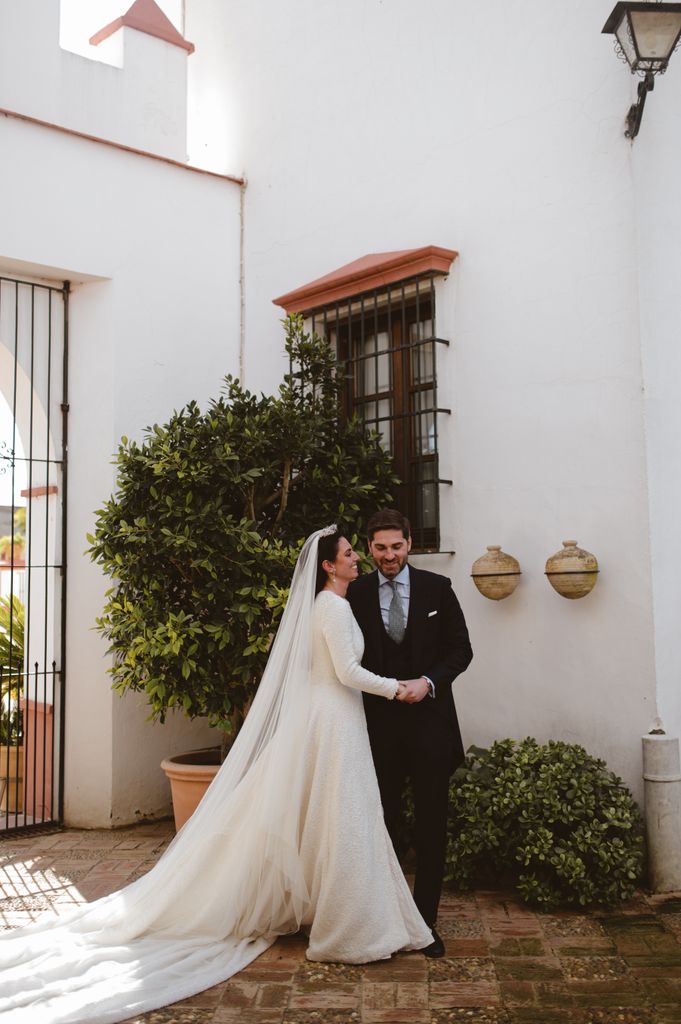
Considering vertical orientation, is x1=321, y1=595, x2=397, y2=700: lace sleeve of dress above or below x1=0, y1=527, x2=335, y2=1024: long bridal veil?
above

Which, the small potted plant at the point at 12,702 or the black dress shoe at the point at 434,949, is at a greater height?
the small potted plant at the point at 12,702

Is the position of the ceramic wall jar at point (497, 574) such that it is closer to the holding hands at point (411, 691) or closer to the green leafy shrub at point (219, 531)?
the green leafy shrub at point (219, 531)

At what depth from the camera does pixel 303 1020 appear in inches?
134

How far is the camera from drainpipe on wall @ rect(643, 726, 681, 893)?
455 centimetres

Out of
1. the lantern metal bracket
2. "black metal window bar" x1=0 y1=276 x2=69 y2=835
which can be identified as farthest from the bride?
the lantern metal bracket

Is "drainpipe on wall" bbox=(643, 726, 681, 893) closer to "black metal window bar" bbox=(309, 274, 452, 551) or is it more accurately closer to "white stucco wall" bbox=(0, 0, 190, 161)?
"black metal window bar" bbox=(309, 274, 452, 551)

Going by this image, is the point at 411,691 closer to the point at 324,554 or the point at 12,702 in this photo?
the point at 324,554

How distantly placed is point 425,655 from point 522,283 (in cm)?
221

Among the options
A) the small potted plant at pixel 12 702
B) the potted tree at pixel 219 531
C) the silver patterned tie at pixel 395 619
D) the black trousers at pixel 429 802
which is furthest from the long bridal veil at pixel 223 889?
the small potted plant at pixel 12 702

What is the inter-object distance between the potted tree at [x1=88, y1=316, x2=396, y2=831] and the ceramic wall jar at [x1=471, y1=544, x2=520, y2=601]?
833 mm

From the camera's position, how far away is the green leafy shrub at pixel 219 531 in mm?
5258

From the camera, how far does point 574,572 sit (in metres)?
4.81

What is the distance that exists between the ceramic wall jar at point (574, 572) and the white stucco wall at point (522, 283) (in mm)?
114

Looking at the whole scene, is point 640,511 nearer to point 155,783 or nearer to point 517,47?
point 517,47
